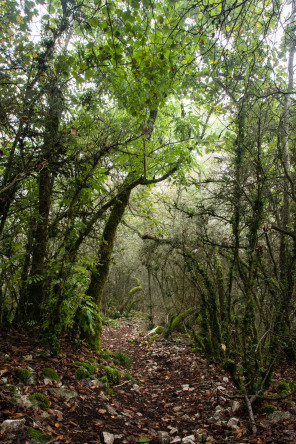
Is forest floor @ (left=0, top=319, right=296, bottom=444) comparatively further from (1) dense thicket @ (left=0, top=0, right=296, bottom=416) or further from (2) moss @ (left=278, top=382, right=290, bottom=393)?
(1) dense thicket @ (left=0, top=0, right=296, bottom=416)

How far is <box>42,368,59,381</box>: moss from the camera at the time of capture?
3.49 metres

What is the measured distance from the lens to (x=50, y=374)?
3.52 m

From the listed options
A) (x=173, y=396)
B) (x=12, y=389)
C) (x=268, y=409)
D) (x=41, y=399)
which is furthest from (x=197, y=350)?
(x=12, y=389)

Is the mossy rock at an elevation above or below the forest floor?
above

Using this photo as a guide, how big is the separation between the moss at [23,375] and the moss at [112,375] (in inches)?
65.0

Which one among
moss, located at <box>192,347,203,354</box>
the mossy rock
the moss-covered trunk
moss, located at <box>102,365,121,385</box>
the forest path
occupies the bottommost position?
the forest path

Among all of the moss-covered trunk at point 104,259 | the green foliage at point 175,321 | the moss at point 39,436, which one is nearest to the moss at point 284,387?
the moss at point 39,436

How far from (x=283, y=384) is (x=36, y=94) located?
5787mm

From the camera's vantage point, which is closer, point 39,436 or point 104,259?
point 39,436

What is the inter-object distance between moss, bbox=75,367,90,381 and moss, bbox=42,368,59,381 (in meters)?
0.41

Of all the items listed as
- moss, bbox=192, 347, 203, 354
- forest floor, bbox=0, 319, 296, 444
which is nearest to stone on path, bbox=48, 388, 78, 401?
forest floor, bbox=0, 319, 296, 444

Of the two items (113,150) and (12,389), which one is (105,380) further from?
(113,150)

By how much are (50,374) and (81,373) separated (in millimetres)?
580

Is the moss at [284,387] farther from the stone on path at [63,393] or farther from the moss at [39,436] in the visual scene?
the moss at [39,436]
